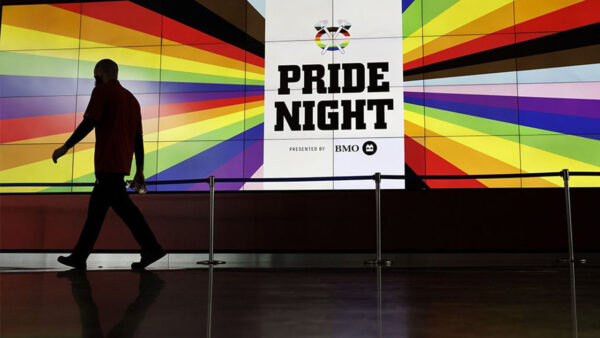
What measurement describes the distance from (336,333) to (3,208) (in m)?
4.62

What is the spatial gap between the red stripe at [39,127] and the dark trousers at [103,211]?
3775mm

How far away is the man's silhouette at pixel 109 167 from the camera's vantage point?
345 centimetres

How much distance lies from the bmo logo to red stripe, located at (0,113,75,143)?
3.51 metres

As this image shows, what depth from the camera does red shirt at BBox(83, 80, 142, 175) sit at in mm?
3461

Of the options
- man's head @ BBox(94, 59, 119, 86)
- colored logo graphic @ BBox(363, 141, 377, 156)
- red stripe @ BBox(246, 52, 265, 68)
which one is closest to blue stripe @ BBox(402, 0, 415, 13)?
colored logo graphic @ BBox(363, 141, 377, 156)

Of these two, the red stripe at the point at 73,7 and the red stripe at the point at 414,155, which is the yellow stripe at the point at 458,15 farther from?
the red stripe at the point at 73,7

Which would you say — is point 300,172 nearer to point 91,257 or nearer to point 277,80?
point 277,80

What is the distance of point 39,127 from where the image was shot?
6.82 metres

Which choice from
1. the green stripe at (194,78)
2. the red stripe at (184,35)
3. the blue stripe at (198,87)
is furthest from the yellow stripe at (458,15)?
the red stripe at (184,35)

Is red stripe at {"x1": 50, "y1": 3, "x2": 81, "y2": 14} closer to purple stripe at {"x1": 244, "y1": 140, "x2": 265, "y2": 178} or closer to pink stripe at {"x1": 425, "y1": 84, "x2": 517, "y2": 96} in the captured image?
purple stripe at {"x1": 244, "y1": 140, "x2": 265, "y2": 178}

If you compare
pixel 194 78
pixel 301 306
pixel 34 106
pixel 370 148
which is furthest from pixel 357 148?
pixel 301 306

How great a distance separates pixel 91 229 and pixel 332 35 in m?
4.25

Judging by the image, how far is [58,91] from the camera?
22.6ft

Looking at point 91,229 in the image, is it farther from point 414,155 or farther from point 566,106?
point 566,106
